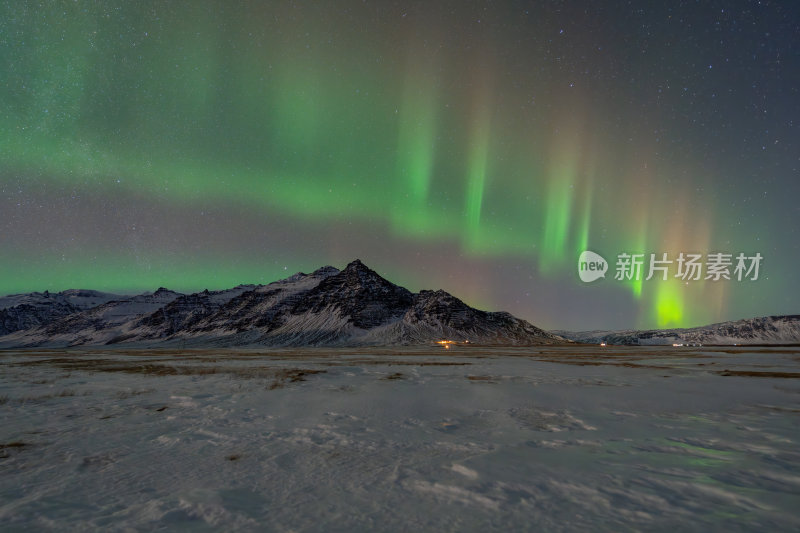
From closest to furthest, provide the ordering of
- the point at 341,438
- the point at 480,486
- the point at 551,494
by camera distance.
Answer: the point at 551,494 < the point at 480,486 < the point at 341,438

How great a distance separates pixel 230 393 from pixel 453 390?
9731mm

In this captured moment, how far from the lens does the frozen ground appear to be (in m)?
5.20

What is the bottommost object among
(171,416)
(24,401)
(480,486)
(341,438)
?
(24,401)

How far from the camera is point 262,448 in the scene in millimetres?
8648

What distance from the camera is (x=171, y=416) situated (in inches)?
478

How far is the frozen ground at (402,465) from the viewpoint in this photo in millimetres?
5199

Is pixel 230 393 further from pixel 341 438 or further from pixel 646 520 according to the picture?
pixel 646 520

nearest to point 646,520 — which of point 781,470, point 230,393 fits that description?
point 781,470

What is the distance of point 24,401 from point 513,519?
1929cm

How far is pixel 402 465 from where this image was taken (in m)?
7.37

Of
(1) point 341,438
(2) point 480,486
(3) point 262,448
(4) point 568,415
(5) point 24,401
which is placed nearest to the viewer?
(2) point 480,486

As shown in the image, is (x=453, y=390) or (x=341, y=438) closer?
(x=341, y=438)

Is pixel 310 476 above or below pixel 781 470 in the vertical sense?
below

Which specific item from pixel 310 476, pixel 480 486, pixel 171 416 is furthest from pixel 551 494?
pixel 171 416
